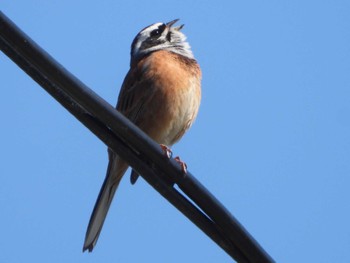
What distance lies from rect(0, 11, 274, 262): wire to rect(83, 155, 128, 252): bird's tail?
2684mm

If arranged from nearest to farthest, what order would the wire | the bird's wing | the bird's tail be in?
the wire < the bird's tail < the bird's wing

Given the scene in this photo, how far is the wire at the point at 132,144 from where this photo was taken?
3324 mm

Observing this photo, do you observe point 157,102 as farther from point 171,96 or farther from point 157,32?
point 157,32

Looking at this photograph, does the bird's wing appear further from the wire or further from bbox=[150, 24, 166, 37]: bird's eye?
the wire

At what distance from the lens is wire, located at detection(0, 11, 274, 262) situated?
10.9ft

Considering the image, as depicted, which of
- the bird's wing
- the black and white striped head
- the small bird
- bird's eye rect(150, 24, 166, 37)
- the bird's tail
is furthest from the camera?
Result: bird's eye rect(150, 24, 166, 37)

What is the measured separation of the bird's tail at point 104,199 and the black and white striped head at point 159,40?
1564mm

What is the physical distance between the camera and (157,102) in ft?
22.7

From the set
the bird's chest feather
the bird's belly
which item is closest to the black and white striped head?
the bird's chest feather

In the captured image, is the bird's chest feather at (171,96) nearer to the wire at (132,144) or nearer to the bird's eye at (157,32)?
the bird's eye at (157,32)

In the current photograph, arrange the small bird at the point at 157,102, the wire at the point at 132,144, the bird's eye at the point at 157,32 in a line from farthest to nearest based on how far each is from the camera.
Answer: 1. the bird's eye at the point at 157,32
2. the small bird at the point at 157,102
3. the wire at the point at 132,144

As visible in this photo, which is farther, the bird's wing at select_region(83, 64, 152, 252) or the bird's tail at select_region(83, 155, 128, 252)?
the bird's wing at select_region(83, 64, 152, 252)

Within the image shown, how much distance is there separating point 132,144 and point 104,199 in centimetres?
324

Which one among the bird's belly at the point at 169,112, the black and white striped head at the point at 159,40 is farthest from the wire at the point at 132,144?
the black and white striped head at the point at 159,40
